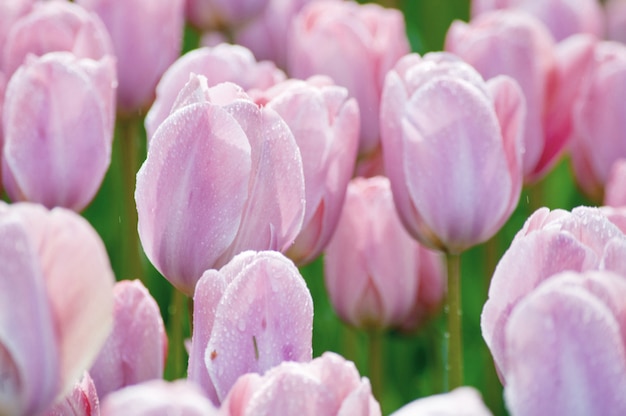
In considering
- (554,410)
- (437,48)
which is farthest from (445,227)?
(437,48)

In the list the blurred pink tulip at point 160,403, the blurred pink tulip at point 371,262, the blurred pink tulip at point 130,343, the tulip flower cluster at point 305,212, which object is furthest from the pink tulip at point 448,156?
the blurred pink tulip at point 160,403

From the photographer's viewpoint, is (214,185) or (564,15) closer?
(214,185)

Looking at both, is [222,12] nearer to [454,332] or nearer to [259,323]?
[454,332]

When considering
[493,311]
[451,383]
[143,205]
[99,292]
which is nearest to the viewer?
[99,292]

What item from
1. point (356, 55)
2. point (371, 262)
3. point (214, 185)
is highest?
point (214, 185)

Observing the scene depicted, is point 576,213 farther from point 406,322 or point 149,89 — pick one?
point 149,89

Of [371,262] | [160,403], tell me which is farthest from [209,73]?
[160,403]

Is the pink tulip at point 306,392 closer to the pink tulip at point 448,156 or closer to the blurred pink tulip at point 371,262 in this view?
the pink tulip at point 448,156
